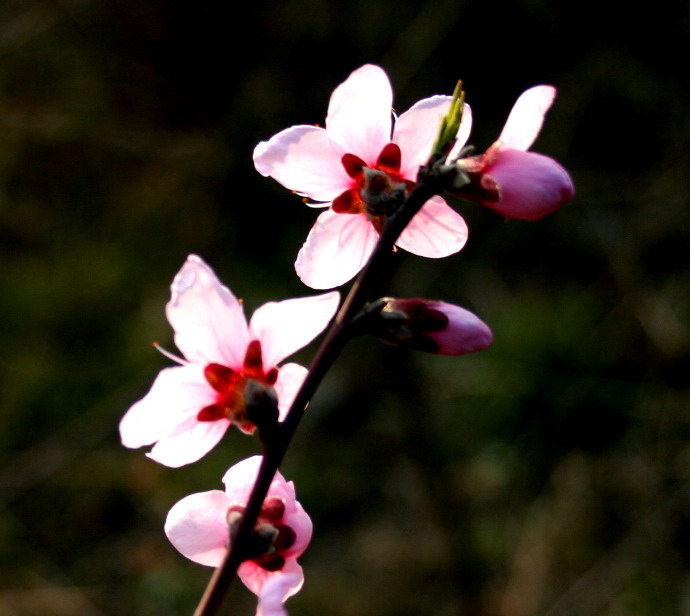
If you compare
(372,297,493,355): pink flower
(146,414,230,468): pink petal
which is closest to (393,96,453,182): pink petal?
(372,297,493,355): pink flower

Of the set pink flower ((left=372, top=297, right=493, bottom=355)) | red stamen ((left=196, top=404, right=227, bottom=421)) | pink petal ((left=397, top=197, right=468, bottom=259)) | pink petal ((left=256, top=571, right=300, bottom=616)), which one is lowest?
pink petal ((left=256, top=571, right=300, bottom=616))

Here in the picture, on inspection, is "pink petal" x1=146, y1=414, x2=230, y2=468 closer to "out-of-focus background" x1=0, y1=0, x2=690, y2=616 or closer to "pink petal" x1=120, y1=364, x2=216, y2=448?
"pink petal" x1=120, y1=364, x2=216, y2=448

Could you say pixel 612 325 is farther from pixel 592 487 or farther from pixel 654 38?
pixel 654 38

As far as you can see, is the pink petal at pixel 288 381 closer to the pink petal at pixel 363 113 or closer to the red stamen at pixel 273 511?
the red stamen at pixel 273 511

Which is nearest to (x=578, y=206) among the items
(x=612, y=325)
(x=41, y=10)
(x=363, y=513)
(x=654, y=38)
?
(x=612, y=325)

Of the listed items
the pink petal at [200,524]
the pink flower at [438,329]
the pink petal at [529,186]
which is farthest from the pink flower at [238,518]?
the pink petal at [529,186]

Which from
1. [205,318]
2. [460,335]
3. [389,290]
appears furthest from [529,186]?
[389,290]
